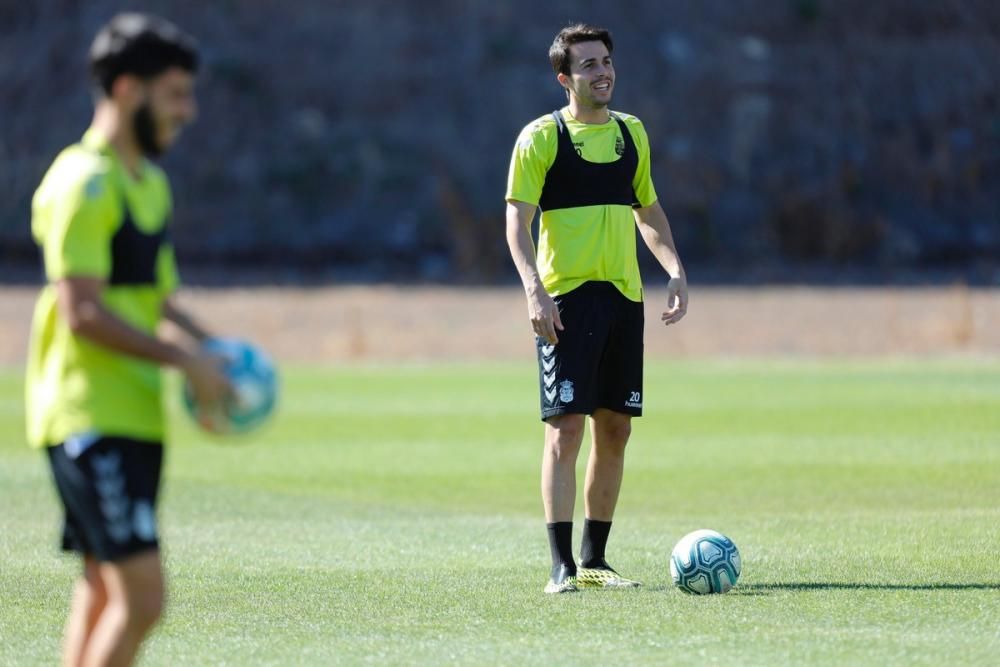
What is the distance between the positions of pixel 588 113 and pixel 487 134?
42.7 m

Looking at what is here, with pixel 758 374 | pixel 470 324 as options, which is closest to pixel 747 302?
pixel 470 324

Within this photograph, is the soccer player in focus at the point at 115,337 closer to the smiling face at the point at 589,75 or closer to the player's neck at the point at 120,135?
the player's neck at the point at 120,135

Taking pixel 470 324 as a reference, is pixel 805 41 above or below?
above

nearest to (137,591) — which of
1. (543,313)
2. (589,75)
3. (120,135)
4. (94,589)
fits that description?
(94,589)

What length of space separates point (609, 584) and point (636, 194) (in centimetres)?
203

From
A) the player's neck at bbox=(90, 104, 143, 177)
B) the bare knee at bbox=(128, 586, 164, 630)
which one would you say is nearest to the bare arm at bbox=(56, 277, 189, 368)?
the player's neck at bbox=(90, 104, 143, 177)

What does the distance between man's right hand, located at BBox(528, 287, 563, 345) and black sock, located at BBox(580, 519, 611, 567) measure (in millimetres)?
1054

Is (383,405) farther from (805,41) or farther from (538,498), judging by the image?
(805,41)

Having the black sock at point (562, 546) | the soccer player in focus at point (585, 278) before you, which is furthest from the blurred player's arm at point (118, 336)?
the black sock at point (562, 546)

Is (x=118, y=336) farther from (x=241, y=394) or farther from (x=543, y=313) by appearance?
(x=543, y=313)

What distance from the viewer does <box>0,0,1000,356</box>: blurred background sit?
4981 cm

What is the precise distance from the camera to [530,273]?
312 inches

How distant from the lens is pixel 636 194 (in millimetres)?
8492

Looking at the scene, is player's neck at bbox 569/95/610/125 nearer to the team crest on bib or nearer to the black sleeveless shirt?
the black sleeveless shirt
